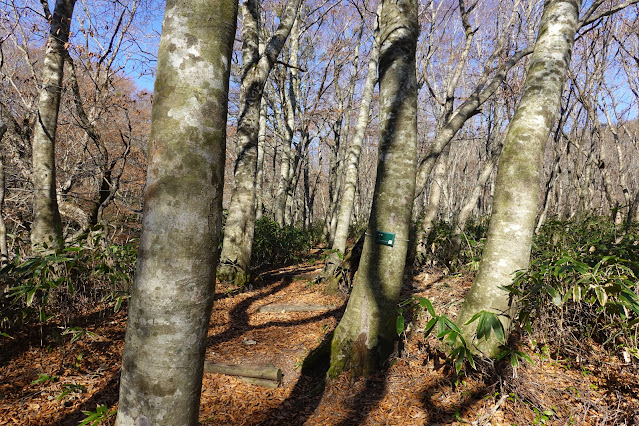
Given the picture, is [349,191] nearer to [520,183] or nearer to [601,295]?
[520,183]

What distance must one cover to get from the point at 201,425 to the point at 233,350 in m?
1.36

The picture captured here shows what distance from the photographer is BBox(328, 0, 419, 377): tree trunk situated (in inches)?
126

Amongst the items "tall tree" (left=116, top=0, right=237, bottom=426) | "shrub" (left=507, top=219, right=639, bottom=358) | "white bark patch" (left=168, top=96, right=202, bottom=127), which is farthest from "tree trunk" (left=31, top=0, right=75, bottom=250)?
"shrub" (left=507, top=219, right=639, bottom=358)

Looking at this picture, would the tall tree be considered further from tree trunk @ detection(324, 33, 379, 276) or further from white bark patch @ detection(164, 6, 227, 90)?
tree trunk @ detection(324, 33, 379, 276)

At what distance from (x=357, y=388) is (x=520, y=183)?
251 centimetres

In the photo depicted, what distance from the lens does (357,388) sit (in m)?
3.17

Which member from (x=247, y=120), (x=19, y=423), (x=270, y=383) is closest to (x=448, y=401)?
(x=270, y=383)

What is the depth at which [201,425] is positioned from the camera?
9.00 feet

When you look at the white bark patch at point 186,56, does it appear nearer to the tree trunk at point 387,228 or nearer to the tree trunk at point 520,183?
the tree trunk at point 387,228

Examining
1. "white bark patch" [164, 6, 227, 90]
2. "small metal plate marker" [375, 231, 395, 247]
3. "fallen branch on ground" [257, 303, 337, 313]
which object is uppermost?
"white bark patch" [164, 6, 227, 90]

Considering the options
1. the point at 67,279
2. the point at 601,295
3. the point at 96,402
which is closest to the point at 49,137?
the point at 67,279

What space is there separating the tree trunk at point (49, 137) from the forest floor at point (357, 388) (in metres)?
1.46

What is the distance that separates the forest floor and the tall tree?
145 centimetres

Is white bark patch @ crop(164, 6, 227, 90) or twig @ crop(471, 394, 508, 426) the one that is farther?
twig @ crop(471, 394, 508, 426)
